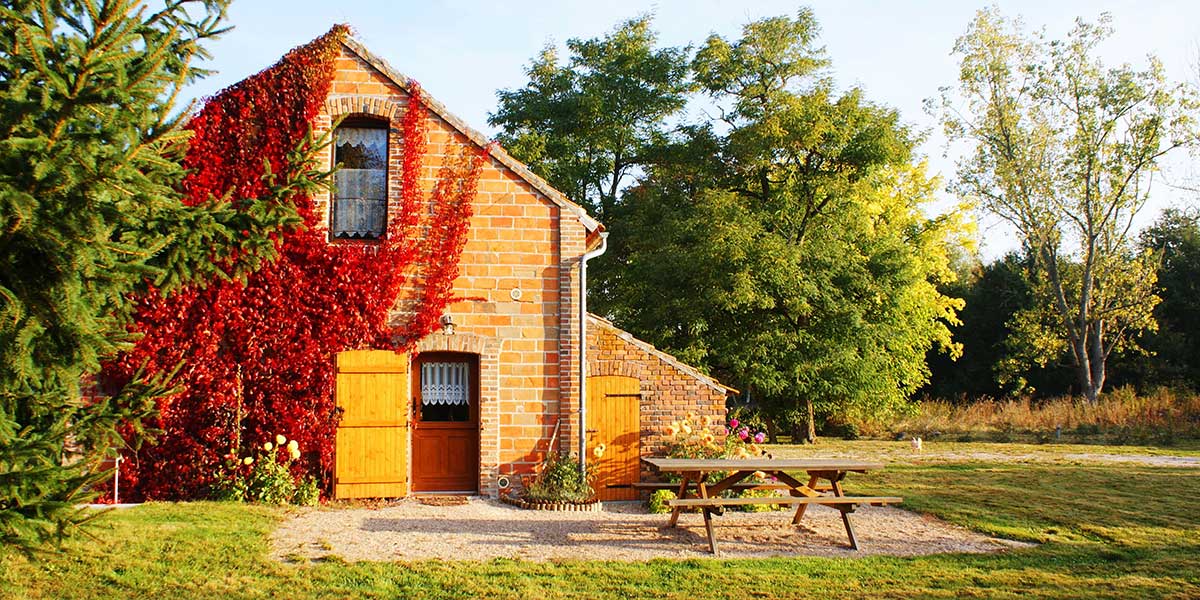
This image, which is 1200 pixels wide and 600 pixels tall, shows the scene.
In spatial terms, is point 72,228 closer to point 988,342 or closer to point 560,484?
point 560,484

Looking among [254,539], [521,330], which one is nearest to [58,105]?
[254,539]

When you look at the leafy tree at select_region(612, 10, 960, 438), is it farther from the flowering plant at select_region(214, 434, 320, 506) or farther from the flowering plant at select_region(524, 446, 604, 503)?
the flowering plant at select_region(214, 434, 320, 506)

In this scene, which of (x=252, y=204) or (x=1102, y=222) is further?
(x=1102, y=222)

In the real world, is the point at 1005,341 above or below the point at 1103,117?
below

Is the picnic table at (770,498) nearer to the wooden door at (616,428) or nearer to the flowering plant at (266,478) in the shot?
the wooden door at (616,428)

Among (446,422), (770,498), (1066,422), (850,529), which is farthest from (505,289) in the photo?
(1066,422)

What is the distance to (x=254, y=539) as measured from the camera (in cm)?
962

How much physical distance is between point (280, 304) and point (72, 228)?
6976 millimetres

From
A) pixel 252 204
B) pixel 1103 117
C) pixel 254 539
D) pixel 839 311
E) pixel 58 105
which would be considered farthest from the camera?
pixel 1103 117

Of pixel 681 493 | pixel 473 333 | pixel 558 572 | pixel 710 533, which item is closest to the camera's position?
pixel 558 572

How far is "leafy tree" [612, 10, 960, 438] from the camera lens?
2416cm

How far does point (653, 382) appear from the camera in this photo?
557 inches

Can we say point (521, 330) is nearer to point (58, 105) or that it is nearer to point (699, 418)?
point (699, 418)

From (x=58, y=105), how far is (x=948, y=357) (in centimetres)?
3904
